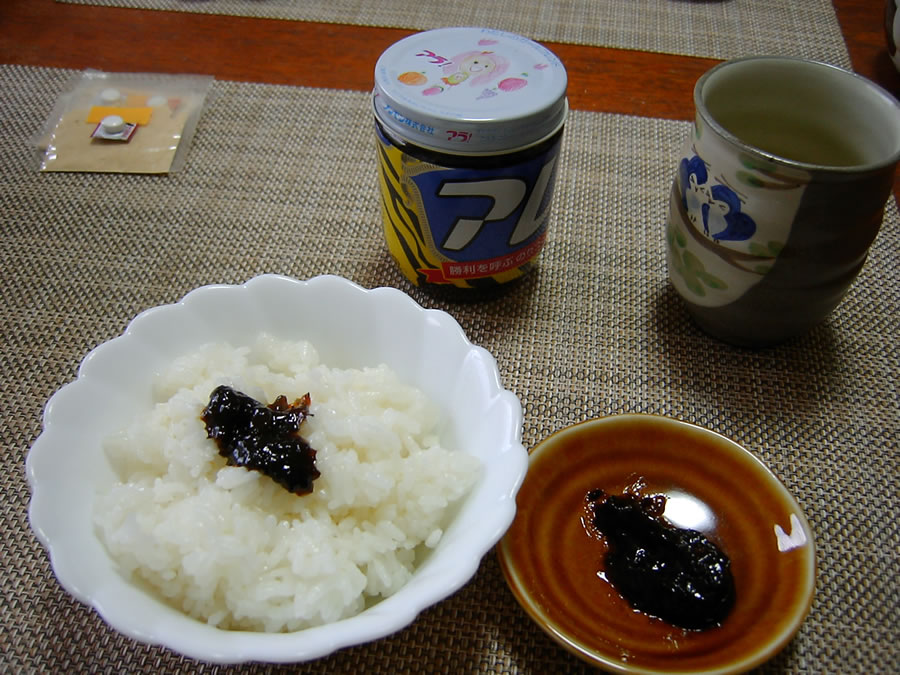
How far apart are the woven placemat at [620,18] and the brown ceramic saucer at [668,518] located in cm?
141

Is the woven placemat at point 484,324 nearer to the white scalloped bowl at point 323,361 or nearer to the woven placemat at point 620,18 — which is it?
the white scalloped bowl at point 323,361

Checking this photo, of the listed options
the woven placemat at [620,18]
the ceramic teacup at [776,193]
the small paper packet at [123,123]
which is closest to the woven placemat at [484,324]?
the small paper packet at [123,123]

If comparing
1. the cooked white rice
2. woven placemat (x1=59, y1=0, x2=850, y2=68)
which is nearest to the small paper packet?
woven placemat (x1=59, y1=0, x2=850, y2=68)

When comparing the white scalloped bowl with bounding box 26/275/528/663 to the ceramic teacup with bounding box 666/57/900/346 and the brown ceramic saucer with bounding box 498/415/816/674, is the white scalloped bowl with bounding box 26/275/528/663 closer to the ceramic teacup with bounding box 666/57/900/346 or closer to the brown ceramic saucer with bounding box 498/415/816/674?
the brown ceramic saucer with bounding box 498/415/816/674

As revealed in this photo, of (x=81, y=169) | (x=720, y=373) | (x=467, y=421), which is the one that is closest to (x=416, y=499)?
(x=467, y=421)

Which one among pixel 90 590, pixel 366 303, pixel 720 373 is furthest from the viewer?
pixel 720 373

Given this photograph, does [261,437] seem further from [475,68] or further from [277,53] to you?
[277,53]

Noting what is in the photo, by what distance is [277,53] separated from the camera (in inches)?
74.7

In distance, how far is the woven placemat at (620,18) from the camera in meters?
1.92

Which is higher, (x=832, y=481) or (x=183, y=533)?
(x=183, y=533)

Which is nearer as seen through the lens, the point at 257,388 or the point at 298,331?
the point at 257,388

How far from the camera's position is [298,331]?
101 cm

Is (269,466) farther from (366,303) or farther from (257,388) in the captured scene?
(366,303)

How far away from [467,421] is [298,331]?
0.31m
